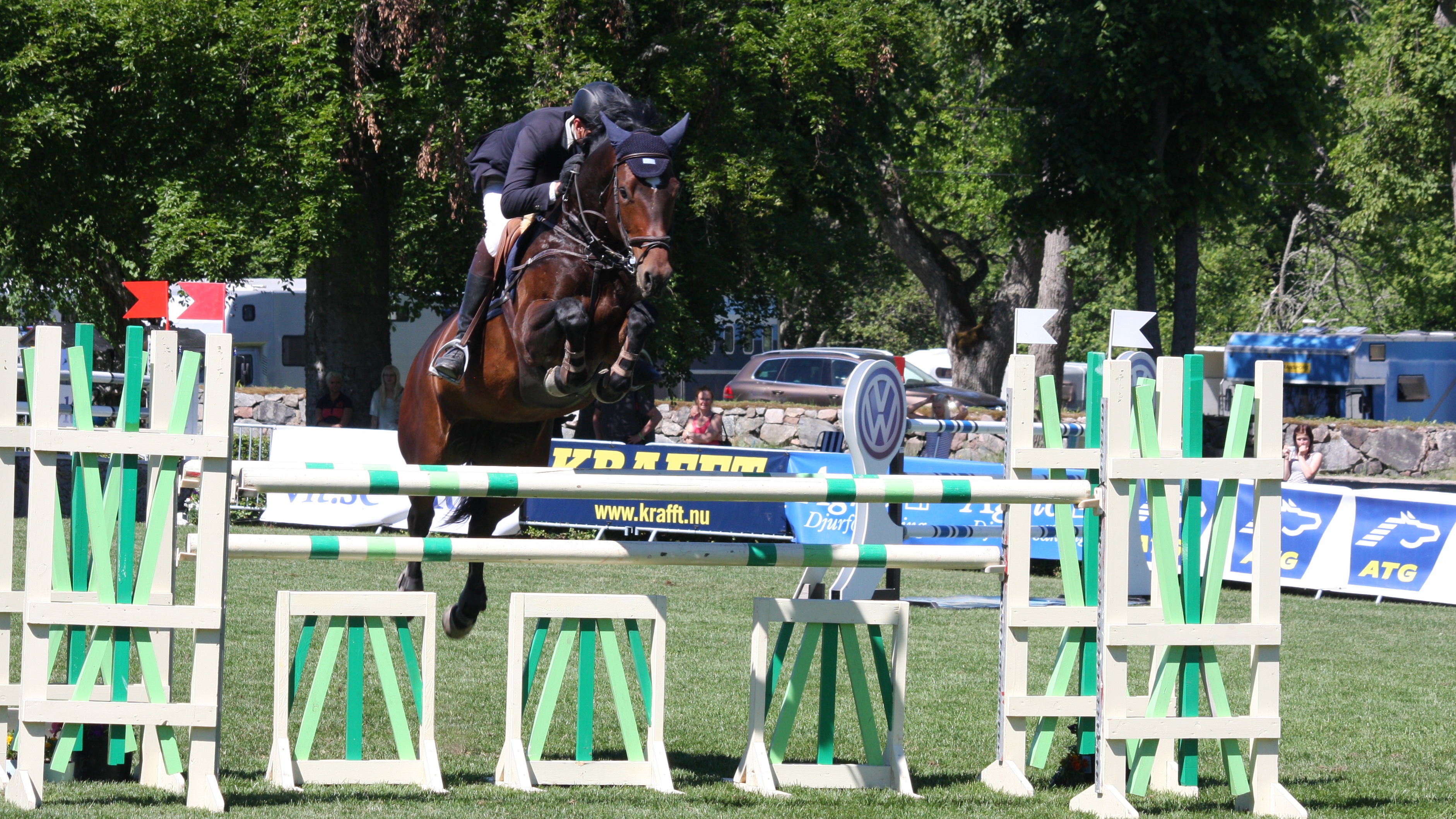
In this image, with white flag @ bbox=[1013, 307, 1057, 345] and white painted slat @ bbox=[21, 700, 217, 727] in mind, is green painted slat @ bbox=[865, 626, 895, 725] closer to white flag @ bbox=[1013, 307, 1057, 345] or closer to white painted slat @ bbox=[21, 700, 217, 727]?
white painted slat @ bbox=[21, 700, 217, 727]

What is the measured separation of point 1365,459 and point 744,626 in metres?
15.7

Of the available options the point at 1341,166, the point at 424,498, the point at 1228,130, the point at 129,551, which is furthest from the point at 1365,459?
the point at 129,551

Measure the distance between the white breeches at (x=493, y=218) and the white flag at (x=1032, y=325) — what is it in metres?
4.64

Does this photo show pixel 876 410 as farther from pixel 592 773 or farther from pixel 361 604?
pixel 361 604

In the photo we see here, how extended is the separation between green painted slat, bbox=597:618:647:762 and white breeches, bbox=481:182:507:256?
7.35 ft

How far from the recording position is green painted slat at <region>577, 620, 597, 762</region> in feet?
16.9

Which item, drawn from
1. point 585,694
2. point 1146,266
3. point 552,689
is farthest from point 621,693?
point 1146,266

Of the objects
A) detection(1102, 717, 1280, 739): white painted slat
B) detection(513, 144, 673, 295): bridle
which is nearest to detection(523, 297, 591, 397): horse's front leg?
detection(513, 144, 673, 295): bridle

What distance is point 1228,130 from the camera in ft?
61.4

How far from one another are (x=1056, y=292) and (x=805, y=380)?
14.6 ft

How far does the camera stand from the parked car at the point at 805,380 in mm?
24062

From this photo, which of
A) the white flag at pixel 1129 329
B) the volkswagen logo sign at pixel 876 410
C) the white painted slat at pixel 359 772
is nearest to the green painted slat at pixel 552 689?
the white painted slat at pixel 359 772

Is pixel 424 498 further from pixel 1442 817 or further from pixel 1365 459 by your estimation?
pixel 1365 459

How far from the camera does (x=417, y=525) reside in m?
7.12
